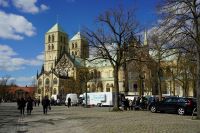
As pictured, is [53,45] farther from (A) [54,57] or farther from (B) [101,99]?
(B) [101,99]

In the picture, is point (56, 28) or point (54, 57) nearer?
point (54, 57)

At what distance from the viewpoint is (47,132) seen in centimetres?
1630

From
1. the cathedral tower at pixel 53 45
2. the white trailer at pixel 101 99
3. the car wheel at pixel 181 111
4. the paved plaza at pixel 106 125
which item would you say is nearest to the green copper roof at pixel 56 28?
the cathedral tower at pixel 53 45

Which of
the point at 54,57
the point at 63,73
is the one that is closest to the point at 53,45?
the point at 54,57

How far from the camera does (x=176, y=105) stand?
3044 centimetres

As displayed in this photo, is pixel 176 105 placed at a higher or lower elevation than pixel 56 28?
lower

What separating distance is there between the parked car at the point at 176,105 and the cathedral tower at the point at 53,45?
110 meters

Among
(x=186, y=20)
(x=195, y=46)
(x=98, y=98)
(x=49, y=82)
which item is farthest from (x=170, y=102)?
(x=49, y=82)

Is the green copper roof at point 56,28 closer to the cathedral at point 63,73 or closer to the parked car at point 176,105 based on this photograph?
the cathedral at point 63,73

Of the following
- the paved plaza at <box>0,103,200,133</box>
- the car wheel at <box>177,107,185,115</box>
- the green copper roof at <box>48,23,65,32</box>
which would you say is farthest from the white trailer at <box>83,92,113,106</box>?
→ the green copper roof at <box>48,23,65,32</box>

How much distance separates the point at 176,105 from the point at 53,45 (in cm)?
11618

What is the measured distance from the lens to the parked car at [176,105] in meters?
29.6

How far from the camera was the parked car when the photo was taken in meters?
Result: 29.6

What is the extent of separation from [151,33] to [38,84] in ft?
378
